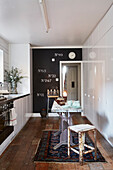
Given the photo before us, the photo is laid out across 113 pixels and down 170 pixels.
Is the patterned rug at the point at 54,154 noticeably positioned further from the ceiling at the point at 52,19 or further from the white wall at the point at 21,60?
the white wall at the point at 21,60

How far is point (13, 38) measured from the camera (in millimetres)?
5449

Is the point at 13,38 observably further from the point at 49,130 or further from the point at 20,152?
the point at 20,152

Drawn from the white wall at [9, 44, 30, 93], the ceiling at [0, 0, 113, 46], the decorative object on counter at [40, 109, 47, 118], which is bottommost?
the decorative object on counter at [40, 109, 47, 118]

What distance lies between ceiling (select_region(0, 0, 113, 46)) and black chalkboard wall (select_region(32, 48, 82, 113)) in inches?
33.5

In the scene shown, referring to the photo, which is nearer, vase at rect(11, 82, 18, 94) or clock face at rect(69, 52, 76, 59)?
vase at rect(11, 82, 18, 94)

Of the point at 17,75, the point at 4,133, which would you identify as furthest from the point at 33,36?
the point at 4,133

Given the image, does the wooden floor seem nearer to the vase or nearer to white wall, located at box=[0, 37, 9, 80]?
the vase

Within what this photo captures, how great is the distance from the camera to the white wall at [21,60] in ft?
20.1

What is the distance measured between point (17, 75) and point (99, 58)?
124 inches

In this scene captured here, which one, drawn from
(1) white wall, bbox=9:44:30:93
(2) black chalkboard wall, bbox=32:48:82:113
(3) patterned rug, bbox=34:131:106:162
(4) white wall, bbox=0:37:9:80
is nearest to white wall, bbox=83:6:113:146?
(3) patterned rug, bbox=34:131:106:162

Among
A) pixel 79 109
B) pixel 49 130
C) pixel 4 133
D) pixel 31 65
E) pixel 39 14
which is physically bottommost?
pixel 49 130

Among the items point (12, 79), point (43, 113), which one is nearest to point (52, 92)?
point (43, 113)

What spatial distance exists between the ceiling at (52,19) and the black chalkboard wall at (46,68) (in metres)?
0.85

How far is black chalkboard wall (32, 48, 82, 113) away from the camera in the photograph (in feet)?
21.9
